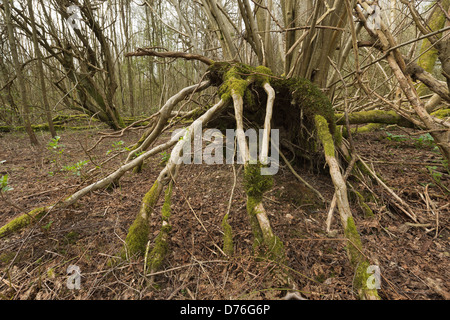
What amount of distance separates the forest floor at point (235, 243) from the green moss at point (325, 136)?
2.45 ft

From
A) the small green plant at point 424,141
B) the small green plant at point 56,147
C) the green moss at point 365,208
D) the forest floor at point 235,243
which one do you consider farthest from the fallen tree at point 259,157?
the small green plant at point 424,141

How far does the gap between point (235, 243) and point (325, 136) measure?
1421 mm

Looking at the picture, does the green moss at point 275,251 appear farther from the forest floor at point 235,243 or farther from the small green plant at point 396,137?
the small green plant at point 396,137

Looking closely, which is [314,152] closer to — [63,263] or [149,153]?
[149,153]

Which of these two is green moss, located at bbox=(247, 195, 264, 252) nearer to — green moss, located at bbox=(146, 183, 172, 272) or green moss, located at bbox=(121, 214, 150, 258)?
green moss, located at bbox=(146, 183, 172, 272)

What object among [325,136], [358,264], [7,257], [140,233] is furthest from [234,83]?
[7,257]

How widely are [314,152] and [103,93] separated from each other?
296 inches

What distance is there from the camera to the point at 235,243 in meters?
1.96

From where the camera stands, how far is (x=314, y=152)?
115 inches

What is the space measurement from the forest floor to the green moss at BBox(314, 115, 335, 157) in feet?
2.45

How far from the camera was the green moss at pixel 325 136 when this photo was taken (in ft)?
6.70

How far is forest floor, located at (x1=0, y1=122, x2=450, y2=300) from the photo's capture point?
150cm
